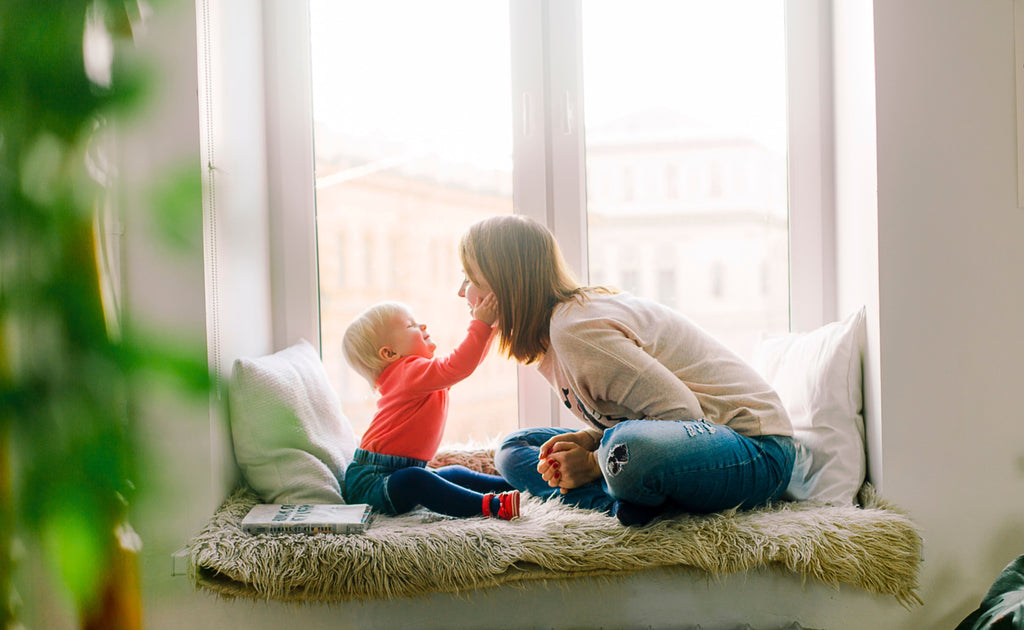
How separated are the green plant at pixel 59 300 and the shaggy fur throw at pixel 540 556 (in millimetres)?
550

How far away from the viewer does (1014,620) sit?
1050 mm

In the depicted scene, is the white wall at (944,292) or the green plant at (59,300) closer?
the green plant at (59,300)

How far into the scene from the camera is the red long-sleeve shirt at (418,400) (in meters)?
1.49

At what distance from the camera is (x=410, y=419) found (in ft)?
4.99

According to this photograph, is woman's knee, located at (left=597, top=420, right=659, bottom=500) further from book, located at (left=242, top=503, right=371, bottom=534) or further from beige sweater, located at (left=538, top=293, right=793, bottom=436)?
book, located at (left=242, top=503, right=371, bottom=534)

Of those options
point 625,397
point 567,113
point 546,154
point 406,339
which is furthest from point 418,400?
point 567,113

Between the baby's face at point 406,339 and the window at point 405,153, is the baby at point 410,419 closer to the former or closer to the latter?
the baby's face at point 406,339

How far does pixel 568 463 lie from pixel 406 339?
0.49 m

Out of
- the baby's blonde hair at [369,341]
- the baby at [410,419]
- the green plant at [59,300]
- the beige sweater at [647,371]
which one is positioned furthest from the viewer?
the baby's blonde hair at [369,341]

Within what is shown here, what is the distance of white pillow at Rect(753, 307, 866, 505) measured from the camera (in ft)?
4.60

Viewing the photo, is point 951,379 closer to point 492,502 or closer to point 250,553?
point 492,502

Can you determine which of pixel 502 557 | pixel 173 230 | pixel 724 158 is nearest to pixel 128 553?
pixel 173 230

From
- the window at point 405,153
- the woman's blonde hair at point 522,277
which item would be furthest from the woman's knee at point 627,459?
the window at point 405,153

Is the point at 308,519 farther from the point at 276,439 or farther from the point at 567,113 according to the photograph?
the point at 567,113
